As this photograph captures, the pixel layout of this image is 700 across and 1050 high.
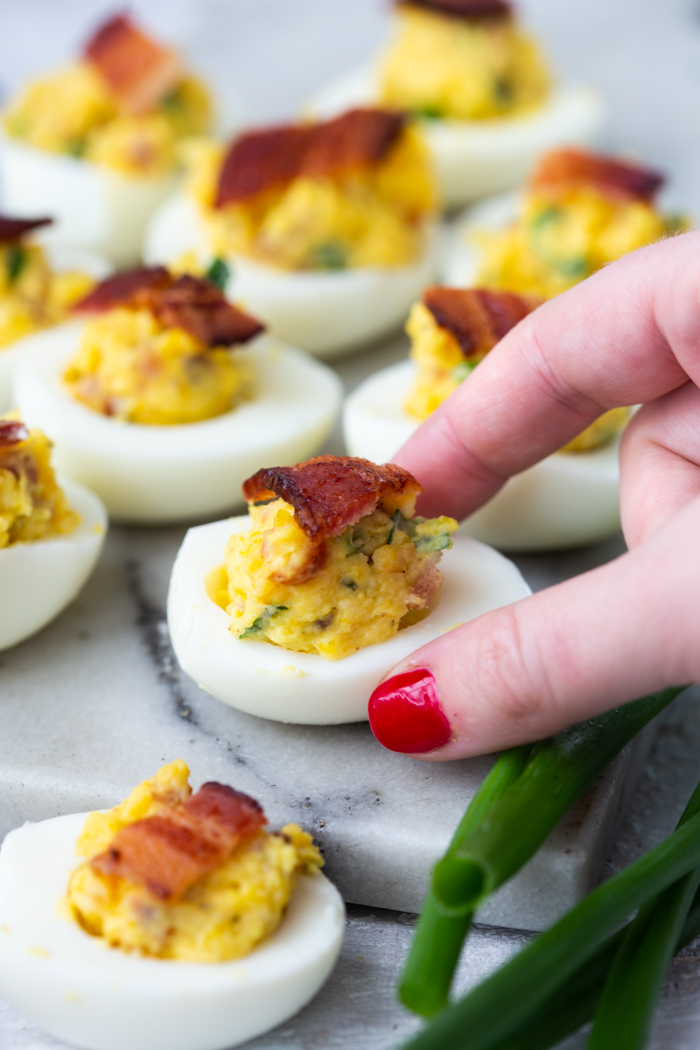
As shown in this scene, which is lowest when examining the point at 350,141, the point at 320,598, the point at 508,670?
the point at 320,598

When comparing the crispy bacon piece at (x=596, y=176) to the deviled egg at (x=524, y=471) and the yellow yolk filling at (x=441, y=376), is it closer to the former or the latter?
the deviled egg at (x=524, y=471)

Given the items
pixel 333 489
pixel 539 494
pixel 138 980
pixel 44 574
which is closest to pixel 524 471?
pixel 539 494

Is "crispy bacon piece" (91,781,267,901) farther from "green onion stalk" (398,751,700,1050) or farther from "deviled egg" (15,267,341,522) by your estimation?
"deviled egg" (15,267,341,522)

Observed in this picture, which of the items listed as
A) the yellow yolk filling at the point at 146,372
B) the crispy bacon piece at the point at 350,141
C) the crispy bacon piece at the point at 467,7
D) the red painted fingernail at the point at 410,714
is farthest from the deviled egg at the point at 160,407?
the crispy bacon piece at the point at 467,7

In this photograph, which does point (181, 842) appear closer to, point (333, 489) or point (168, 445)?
point (333, 489)

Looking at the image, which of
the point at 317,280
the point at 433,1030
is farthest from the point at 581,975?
the point at 317,280

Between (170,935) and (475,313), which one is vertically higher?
(475,313)

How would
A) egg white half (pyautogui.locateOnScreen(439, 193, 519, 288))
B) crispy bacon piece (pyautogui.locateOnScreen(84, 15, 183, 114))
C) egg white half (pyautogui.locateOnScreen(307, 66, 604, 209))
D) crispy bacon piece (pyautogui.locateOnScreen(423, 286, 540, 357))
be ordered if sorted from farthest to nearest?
egg white half (pyautogui.locateOnScreen(307, 66, 604, 209)), crispy bacon piece (pyautogui.locateOnScreen(84, 15, 183, 114)), egg white half (pyautogui.locateOnScreen(439, 193, 519, 288)), crispy bacon piece (pyautogui.locateOnScreen(423, 286, 540, 357))

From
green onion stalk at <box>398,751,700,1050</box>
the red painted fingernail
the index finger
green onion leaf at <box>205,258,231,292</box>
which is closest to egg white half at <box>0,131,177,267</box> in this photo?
green onion leaf at <box>205,258,231,292</box>
